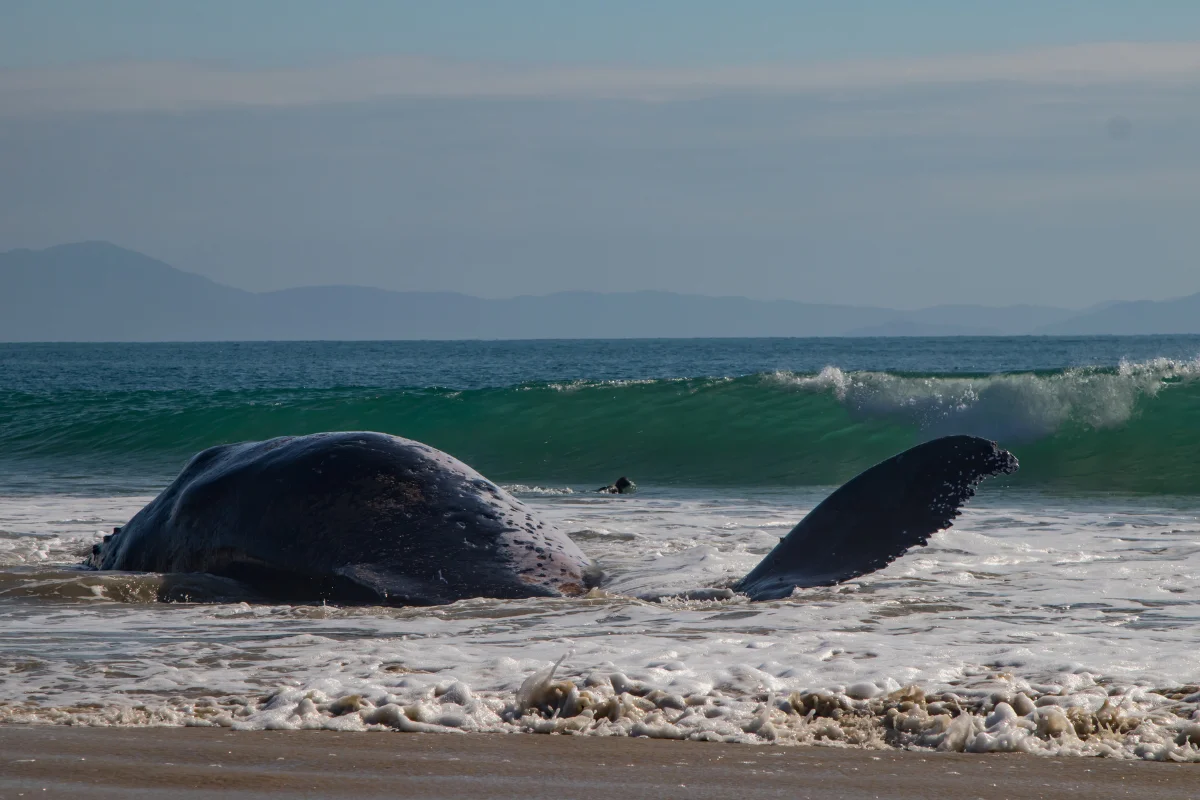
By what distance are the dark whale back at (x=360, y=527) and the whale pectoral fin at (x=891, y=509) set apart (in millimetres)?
1185

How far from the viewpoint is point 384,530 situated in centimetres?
529

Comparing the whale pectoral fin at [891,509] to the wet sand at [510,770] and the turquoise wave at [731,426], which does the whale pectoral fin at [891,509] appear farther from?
the turquoise wave at [731,426]

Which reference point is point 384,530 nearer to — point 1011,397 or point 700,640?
point 700,640

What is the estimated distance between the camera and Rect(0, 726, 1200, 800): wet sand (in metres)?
3.15

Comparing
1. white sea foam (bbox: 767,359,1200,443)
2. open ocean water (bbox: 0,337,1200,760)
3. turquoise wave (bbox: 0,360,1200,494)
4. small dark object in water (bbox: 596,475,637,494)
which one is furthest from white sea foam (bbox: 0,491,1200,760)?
white sea foam (bbox: 767,359,1200,443)

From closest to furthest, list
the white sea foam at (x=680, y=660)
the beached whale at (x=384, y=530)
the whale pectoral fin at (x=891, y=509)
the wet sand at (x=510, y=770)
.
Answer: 1. the wet sand at (x=510, y=770)
2. the white sea foam at (x=680, y=660)
3. the whale pectoral fin at (x=891, y=509)
4. the beached whale at (x=384, y=530)

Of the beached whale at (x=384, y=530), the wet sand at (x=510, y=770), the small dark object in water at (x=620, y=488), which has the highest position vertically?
the beached whale at (x=384, y=530)

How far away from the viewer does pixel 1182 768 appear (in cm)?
332

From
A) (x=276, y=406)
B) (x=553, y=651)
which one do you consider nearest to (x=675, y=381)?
(x=276, y=406)

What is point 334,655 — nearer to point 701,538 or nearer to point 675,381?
point 701,538

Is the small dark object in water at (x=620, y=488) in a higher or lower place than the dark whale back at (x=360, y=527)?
lower

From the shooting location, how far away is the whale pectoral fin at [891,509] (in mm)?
4715

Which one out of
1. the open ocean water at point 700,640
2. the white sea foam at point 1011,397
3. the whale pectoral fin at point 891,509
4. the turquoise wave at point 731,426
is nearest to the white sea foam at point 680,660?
the open ocean water at point 700,640

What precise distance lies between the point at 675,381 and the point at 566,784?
853 inches
